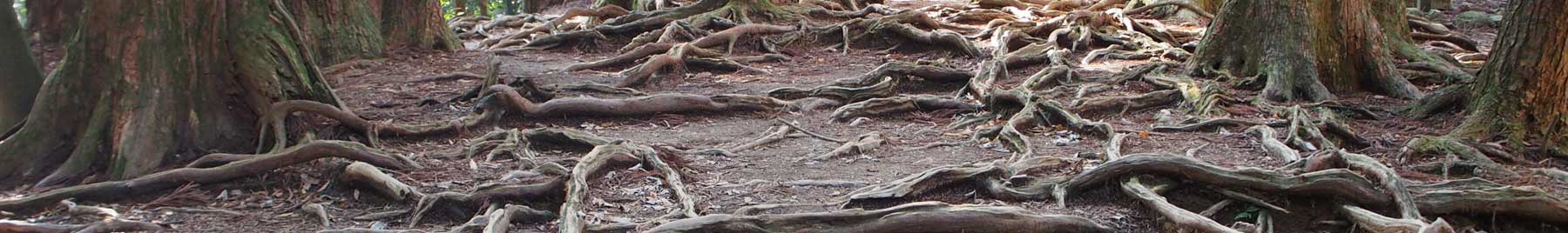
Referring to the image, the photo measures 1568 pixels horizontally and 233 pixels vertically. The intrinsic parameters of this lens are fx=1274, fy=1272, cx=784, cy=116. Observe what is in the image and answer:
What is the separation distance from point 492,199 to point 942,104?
3893 millimetres

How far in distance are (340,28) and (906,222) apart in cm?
695

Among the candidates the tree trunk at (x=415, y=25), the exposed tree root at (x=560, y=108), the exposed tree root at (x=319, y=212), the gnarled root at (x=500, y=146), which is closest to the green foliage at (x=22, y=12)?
the exposed tree root at (x=560, y=108)

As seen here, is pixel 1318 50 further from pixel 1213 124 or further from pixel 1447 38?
pixel 1447 38

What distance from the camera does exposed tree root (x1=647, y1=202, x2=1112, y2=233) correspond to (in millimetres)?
4734

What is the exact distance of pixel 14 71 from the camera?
7590mm

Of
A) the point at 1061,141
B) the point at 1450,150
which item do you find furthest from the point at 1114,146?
the point at 1450,150

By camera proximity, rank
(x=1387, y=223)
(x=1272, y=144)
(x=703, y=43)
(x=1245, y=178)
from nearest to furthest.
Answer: (x=1387, y=223)
(x=1245, y=178)
(x=1272, y=144)
(x=703, y=43)

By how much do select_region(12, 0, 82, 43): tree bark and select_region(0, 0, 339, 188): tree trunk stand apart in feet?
20.3

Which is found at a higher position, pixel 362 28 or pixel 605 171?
pixel 362 28

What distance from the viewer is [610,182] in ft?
19.3

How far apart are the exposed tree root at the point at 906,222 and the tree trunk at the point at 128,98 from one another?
9.10ft

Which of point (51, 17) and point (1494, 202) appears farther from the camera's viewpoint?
point (51, 17)

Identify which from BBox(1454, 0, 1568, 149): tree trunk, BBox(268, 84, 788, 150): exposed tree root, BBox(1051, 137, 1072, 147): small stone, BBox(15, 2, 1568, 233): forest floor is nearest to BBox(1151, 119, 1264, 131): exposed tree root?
BBox(15, 2, 1568, 233): forest floor

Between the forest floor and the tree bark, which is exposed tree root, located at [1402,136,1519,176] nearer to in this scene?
the forest floor
